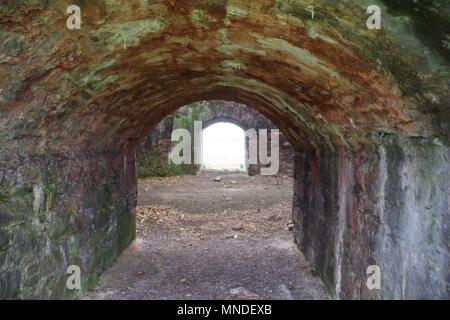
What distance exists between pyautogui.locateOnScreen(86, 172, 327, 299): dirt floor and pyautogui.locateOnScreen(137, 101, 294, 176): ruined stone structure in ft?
14.1

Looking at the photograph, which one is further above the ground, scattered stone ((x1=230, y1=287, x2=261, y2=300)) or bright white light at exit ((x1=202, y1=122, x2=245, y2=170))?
bright white light at exit ((x1=202, y1=122, x2=245, y2=170))

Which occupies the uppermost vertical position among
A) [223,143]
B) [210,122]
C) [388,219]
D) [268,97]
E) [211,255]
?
[210,122]

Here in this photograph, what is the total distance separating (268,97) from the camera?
4.51 meters

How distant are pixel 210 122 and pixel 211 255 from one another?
10.7 meters

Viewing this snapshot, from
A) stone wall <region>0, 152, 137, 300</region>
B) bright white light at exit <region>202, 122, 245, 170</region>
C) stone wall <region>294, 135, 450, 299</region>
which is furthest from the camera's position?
bright white light at exit <region>202, 122, 245, 170</region>

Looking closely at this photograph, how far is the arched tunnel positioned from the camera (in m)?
2.06

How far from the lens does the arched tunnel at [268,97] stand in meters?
2.06

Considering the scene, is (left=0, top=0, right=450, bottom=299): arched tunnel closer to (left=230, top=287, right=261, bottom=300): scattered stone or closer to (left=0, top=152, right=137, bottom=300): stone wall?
(left=0, top=152, right=137, bottom=300): stone wall

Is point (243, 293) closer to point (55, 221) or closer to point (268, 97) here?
point (55, 221)

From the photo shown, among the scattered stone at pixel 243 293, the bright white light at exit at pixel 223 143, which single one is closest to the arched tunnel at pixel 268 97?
the scattered stone at pixel 243 293

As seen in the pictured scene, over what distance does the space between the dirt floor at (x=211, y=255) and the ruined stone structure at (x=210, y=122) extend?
4.31 m

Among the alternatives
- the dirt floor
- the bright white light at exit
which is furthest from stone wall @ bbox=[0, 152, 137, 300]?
the bright white light at exit

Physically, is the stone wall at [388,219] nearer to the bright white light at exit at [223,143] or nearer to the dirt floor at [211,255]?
the dirt floor at [211,255]

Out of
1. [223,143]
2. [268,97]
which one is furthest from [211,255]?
[223,143]
